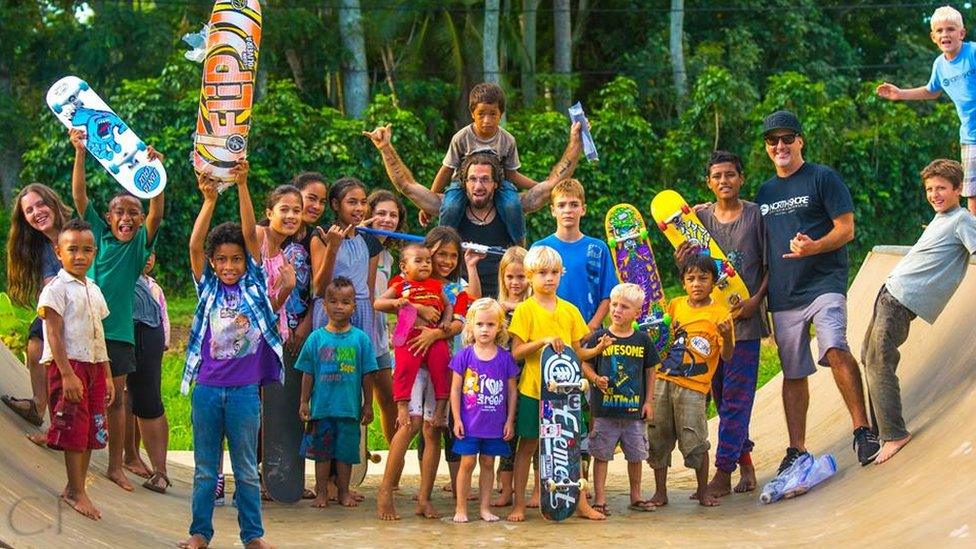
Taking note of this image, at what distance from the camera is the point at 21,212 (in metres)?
7.85

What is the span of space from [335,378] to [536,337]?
4.03 feet

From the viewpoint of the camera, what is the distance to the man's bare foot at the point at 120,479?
7988mm

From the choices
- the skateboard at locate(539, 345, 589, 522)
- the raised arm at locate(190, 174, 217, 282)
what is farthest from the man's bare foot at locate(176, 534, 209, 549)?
the skateboard at locate(539, 345, 589, 522)

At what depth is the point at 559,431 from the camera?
24.8 feet

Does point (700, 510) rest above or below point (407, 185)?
below

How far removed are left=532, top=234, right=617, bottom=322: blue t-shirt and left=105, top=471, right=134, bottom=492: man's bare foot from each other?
9.15 ft

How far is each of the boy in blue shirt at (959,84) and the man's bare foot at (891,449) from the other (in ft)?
6.20

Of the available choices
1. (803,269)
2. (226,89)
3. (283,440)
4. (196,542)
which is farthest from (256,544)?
(803,269)

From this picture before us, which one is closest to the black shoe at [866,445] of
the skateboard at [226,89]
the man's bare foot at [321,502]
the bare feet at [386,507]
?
the bare feet at [386,507]

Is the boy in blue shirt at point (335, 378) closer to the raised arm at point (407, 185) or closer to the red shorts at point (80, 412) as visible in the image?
the raised arm at point (407, 185)

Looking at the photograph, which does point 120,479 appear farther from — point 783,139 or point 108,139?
point 783,139

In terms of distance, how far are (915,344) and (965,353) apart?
127cm

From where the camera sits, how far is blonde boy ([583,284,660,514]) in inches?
306

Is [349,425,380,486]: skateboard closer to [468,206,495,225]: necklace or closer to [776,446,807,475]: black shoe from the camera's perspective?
[468,206,495,225]: necklace
